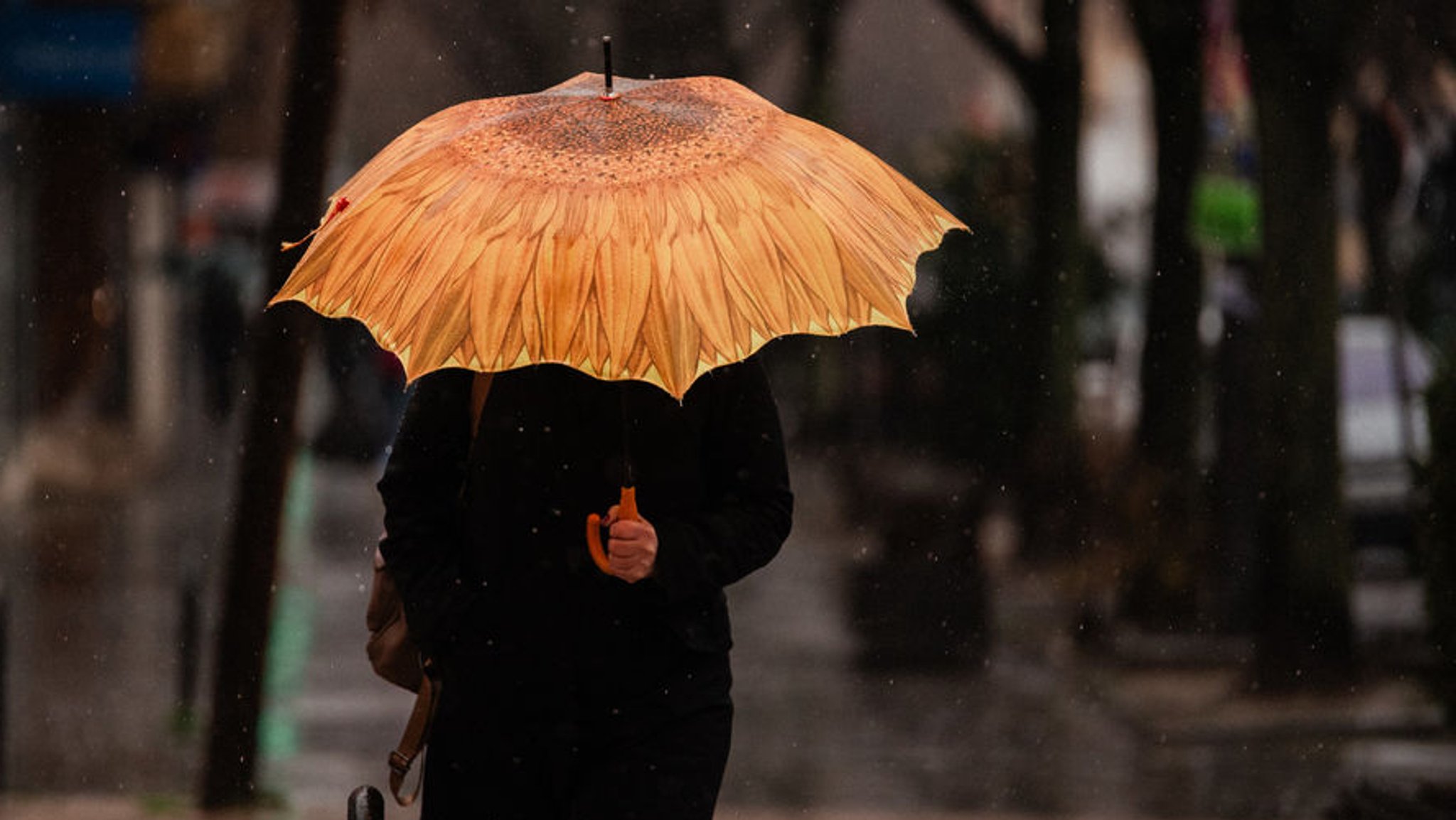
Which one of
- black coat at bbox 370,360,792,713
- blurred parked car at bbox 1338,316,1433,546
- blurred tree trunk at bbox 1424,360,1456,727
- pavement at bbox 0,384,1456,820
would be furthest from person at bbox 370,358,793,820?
blurred parked car at bbox 1338,316,1433,546

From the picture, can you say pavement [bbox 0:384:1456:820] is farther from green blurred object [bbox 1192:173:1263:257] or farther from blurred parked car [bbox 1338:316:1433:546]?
green blurred object [bbox 1192:173:1263:257]

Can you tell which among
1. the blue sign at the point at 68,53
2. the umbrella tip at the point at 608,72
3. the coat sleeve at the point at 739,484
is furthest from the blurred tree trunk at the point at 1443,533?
the blue sign at the point at 68,53

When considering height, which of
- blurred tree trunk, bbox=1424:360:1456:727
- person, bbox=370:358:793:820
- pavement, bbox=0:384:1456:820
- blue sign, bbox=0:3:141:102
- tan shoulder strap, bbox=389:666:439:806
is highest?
blue sign, bbox=0:3:141:102

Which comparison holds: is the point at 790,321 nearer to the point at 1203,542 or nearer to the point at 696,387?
the point at 696,387

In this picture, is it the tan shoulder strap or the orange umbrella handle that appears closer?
the orange umbrella handle

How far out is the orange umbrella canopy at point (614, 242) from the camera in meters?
3.42

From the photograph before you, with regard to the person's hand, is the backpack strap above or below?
below

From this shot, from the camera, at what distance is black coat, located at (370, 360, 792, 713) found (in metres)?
3.71

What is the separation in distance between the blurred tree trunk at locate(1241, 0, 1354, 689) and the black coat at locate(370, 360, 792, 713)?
5.40m

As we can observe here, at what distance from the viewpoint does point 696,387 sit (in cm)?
378

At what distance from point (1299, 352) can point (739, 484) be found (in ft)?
18.0

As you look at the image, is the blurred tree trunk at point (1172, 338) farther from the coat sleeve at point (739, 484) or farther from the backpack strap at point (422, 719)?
the backpack strap at point (422, 719)

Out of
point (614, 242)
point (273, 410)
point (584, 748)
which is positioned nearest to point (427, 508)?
point (584, 748)

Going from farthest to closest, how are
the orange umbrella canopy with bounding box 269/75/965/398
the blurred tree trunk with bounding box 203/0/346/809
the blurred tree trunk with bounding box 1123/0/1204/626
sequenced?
the blurred tree trunk with bounding box 1123/0/1204/626 → the blurred tree trunk with bounding box 203/0/346/809 → the orange umbrella canopy with bounding box 269/75/965/398
